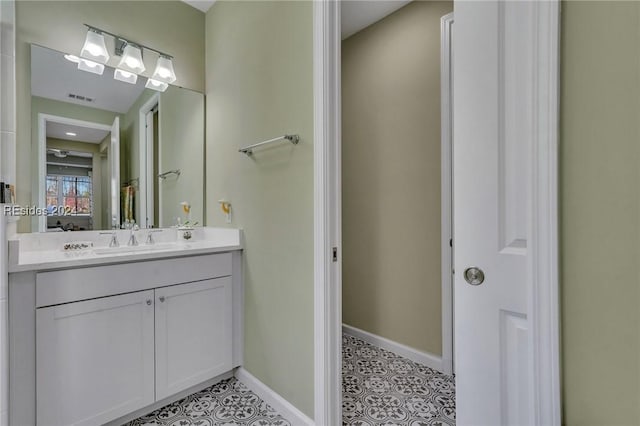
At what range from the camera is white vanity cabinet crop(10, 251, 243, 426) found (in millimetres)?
1238

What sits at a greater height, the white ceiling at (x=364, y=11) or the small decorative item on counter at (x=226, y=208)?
the white ceiling at (x=364, y=11)

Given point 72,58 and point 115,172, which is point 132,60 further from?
point 115,172

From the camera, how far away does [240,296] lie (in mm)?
1927

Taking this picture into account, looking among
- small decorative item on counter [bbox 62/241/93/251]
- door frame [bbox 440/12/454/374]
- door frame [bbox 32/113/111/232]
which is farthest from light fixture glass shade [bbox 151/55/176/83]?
door frame [bbox 440/12/454/374]

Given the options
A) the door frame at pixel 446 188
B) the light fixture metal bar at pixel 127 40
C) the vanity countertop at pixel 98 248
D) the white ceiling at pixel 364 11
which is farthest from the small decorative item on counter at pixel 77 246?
the white ceiling at pixel 364 11

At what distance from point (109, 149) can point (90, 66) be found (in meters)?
0.51

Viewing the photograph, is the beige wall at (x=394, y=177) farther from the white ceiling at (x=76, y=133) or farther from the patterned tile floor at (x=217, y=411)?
the white ceiling at (x=76, y=133)

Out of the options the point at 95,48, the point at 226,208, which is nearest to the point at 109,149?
the point at 95,48

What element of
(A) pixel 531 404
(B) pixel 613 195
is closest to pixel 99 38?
(B) pixel 613 195

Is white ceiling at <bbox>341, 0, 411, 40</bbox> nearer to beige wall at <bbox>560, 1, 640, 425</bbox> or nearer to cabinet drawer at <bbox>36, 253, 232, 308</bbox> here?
beige wall at <bbox>560, 1, 640, 425</bbox>

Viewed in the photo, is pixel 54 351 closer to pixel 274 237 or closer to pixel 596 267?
pixel 274 237

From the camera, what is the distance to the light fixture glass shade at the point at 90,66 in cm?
179

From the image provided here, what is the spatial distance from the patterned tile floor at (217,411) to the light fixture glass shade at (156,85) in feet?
6.79

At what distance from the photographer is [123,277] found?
148 centimetres
